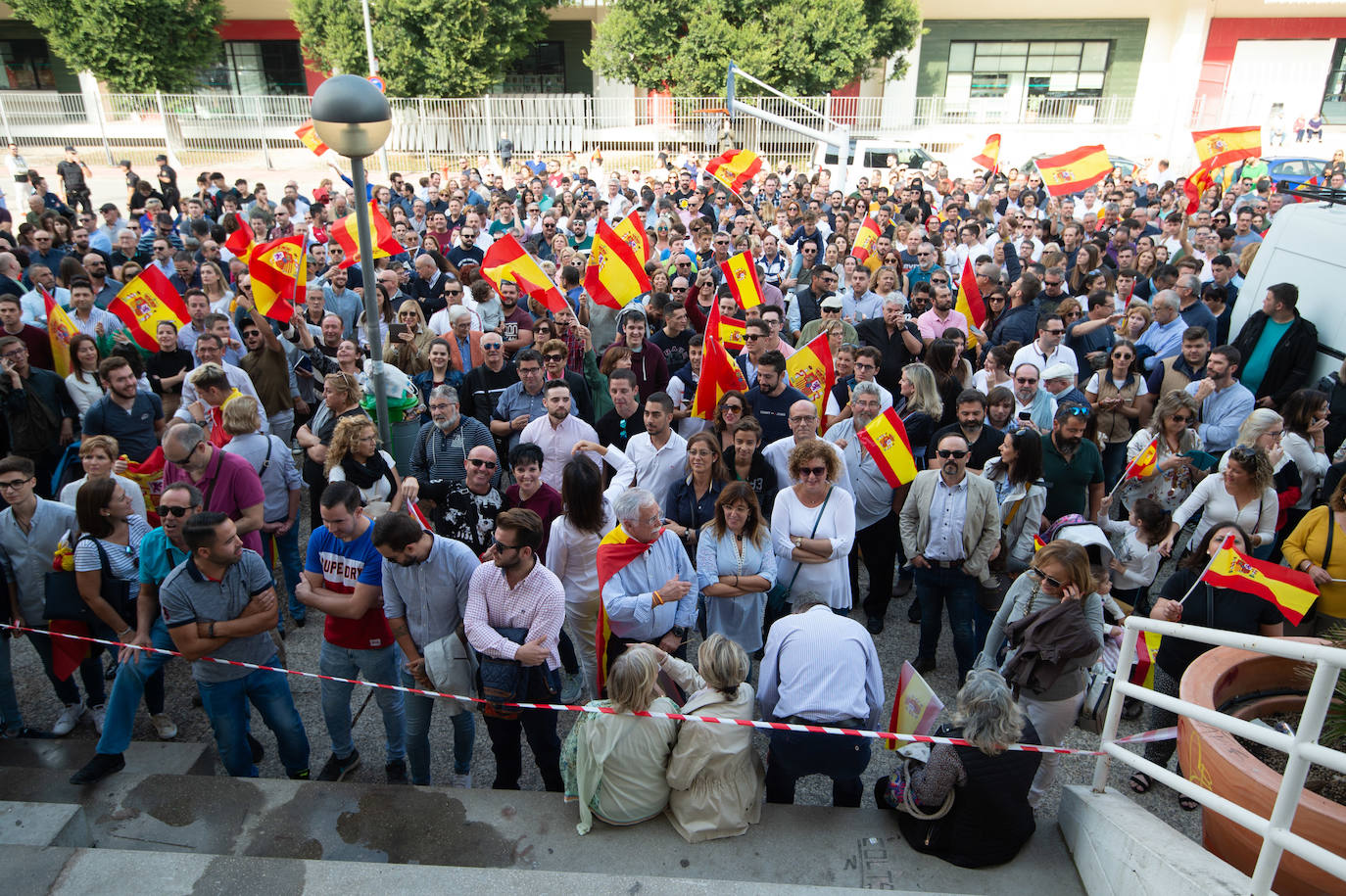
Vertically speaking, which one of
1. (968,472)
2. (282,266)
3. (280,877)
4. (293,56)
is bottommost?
(280,877)

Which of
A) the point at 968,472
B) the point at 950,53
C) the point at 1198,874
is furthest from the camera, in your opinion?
the point at 950,53

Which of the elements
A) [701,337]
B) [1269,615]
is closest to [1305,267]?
[1269,615]

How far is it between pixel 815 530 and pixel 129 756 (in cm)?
387

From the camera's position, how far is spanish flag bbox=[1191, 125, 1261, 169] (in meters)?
15.4

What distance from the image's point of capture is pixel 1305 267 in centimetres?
785

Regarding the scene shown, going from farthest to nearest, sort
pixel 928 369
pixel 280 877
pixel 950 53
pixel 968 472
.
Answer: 1. pixel 950 53
2. pixel 928 369
3. pixel 968 472
4. pixel 280 877

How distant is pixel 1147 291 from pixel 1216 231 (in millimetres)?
3169

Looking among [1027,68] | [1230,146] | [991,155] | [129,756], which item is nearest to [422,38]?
[991,155]

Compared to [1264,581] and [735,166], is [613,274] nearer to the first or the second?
[1264,581]

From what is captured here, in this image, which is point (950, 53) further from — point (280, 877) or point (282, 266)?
point (280, 877)

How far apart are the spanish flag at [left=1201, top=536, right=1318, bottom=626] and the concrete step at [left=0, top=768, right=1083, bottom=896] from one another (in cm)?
175

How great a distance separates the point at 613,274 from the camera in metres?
8.86

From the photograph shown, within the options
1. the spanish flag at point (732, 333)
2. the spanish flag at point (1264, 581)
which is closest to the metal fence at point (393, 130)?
the spanish flag at point (732, 333)

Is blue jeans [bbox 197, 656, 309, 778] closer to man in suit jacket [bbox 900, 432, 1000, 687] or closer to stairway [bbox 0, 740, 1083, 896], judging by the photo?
stairway [bbox 0, 740, 1083, 896]
